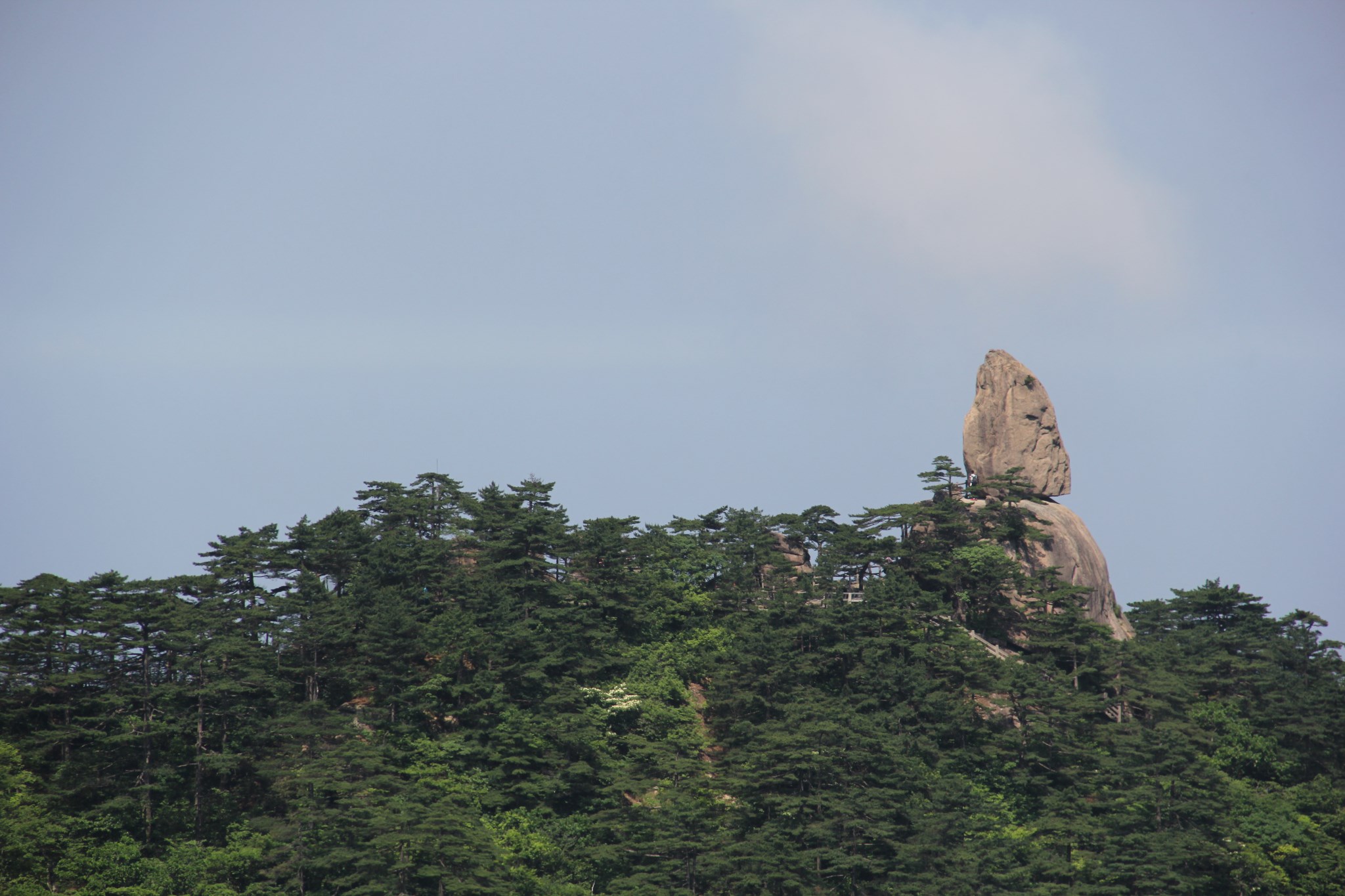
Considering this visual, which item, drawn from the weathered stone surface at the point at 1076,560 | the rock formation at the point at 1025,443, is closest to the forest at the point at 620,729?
the weathered stone surface at the point at 1076,560

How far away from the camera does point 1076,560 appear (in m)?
59.8

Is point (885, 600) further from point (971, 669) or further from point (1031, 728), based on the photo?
point (1031, 728)

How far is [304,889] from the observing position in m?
39.5

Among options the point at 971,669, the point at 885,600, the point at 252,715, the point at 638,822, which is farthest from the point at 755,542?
the point at 252,715

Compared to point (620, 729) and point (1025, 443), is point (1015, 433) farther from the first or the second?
point (620, 729)

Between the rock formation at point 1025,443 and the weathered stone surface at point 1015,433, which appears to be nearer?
the rock formation at point 1025,443

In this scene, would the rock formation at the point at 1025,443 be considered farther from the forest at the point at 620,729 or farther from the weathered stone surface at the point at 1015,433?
the forest at the point at 620,729

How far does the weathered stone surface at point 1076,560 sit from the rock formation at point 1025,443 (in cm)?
8

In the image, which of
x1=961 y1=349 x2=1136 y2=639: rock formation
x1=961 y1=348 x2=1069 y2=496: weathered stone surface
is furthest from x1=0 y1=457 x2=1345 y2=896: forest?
x1=961 y1=348 x2=1069 y2=496: weathered stone surface

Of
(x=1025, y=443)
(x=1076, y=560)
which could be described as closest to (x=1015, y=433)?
(x=1025, y=443)

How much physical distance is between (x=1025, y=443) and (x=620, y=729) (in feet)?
90.4

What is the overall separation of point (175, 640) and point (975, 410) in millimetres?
39701

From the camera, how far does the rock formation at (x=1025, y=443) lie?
62000 millimetres

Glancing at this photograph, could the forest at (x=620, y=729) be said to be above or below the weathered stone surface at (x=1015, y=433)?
below
